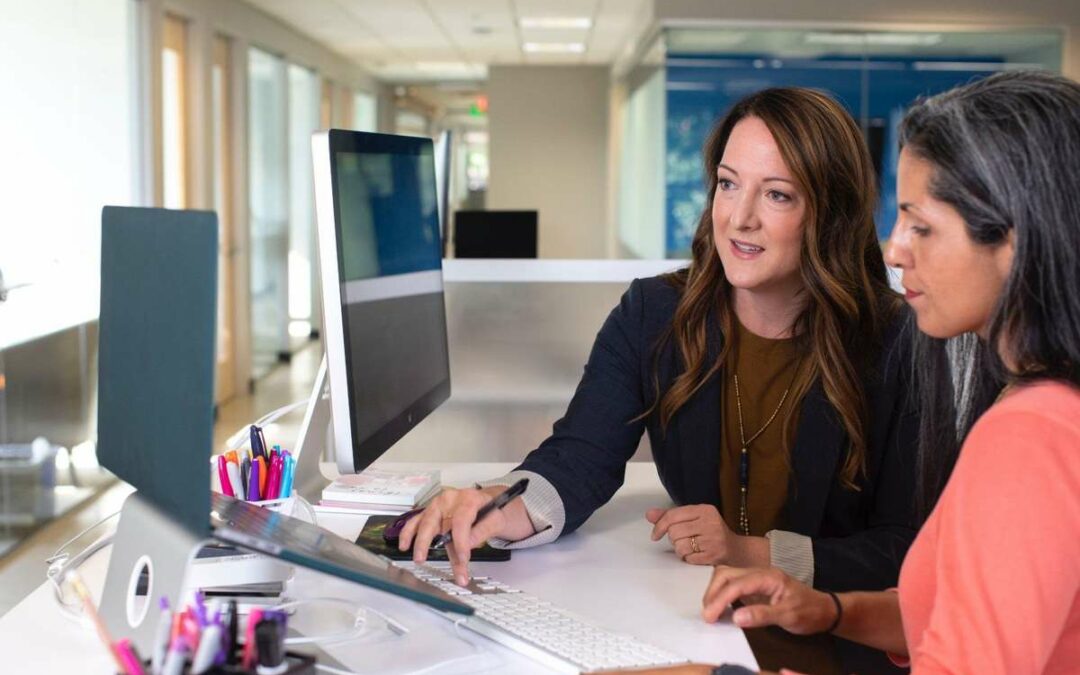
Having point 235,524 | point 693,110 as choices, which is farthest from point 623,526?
point 693,110

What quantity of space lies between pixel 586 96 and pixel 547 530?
12570 millimetres

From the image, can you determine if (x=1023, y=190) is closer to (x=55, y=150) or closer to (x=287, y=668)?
(x=287, y=668)

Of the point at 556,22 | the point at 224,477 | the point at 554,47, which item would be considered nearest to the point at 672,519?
the point at 224,477

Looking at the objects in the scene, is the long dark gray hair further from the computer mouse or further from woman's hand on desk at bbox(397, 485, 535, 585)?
the computer mouse

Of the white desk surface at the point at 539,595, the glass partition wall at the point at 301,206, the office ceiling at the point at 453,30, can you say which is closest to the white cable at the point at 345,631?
the white desk surface at the point at 539,595

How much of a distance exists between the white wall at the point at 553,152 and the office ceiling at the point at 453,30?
1.07ft

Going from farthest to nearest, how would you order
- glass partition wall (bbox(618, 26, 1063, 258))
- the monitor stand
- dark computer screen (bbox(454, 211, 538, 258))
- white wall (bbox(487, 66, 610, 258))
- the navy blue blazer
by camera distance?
white wall (bbox(487, 66, 610, 258))
glass partition wall (bbox(618, 26, 1063, 258))
dark computer screen (bbox(454, 211, 538, 258))
the monitor stand
the navy blue blazer

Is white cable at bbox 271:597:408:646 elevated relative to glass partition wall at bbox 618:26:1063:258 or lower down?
lower down

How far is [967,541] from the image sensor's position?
100 centimetres

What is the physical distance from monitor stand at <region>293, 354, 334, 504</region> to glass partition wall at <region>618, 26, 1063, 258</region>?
5577mm

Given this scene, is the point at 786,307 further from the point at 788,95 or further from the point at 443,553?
the point at 443,553

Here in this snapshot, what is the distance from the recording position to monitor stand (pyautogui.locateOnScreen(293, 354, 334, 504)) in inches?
74.7

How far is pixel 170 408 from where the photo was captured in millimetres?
1110

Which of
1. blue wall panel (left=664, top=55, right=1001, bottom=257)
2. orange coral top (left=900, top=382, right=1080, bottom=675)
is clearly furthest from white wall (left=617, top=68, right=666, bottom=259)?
orange coral top (left=900, top=382, right=1080, bottom=675)
